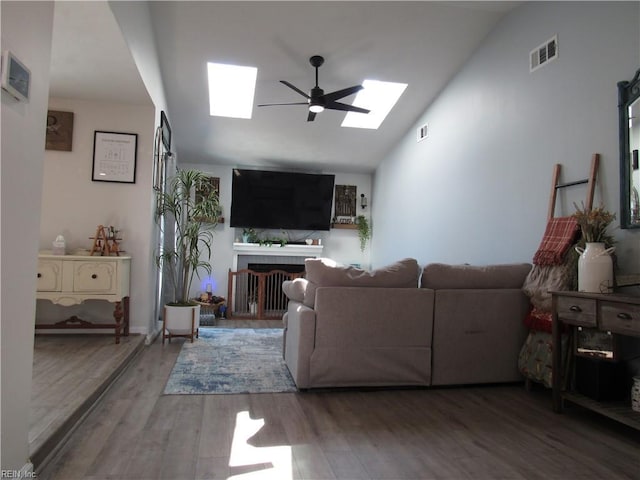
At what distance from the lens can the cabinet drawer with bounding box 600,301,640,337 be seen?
217 cm


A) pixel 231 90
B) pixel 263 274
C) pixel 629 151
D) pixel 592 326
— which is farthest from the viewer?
pixel 263 274

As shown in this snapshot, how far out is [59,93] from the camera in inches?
161

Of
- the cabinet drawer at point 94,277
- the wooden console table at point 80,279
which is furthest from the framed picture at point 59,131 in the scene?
the cabinet drawer at point 94,277

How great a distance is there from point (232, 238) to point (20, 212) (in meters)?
6.06

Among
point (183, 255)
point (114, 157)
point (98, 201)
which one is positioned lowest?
point (183, 255)

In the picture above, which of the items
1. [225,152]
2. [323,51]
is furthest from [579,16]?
[225,152]

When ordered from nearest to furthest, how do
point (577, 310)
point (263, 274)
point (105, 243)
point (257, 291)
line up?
point (577, 310), point (105, 243), point (263, 274), point (257, 291)

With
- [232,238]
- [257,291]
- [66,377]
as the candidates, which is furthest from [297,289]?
[232,238]

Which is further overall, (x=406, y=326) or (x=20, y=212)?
(x=406, y=326)

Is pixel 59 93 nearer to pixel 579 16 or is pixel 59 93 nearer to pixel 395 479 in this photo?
pixel 395 479

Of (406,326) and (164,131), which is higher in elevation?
(164,131)

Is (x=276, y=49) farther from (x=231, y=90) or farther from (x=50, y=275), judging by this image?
(x=50, y=275)

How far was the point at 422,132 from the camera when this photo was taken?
5.98 m

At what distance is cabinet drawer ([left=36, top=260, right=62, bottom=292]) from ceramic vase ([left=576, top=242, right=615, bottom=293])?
4.20m
